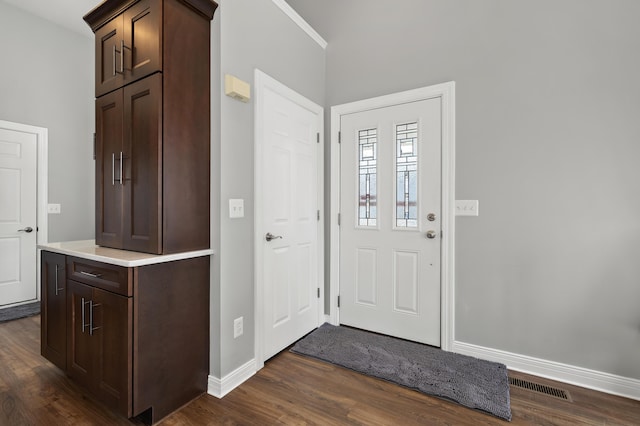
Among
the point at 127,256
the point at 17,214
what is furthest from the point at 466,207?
the point at 17,214

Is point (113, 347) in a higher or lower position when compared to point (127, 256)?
lower

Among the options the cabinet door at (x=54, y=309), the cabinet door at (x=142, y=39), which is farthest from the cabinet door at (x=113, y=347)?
the cabinet door at (x=142, y=39)

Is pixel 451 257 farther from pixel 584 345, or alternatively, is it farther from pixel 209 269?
pixel 209 269

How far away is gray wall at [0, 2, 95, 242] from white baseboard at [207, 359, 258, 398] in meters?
3.38

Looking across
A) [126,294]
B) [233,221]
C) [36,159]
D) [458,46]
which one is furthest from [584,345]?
[36,159]

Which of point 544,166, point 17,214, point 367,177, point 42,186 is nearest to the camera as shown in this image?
point 544,166

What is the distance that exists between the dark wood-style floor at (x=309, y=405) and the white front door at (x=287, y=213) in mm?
434

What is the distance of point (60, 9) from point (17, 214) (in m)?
2.43

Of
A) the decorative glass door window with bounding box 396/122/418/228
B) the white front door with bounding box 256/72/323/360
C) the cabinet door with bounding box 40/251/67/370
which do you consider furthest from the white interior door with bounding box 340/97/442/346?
the cabinet door with bounding box 40/251/67/370

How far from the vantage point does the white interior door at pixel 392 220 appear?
2561 millimetres

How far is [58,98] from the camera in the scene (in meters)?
3.92

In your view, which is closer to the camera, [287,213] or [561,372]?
[561,372]

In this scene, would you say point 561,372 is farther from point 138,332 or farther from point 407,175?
point 138,332

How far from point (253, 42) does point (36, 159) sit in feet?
11.0
